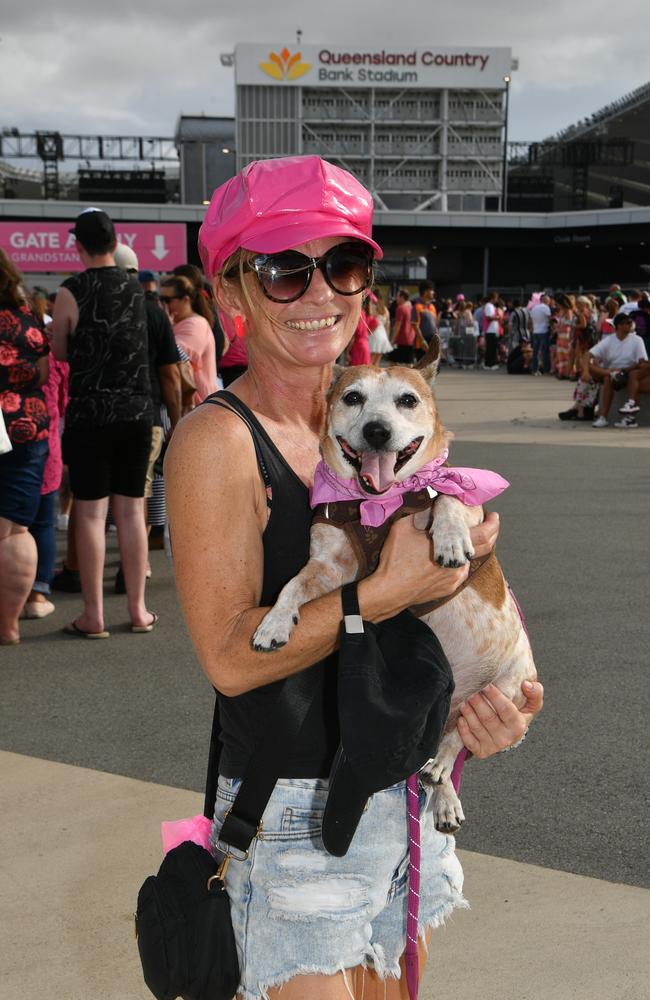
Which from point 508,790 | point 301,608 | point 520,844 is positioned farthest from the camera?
point 508,790

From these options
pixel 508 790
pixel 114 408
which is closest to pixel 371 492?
pixel 508 790

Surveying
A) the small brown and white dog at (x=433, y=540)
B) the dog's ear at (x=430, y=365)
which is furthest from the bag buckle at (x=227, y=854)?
the dog's ear at (x=430, y=365)

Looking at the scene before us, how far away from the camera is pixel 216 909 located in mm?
1731

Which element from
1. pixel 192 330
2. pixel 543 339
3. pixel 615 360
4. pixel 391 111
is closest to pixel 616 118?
pixel 391 111

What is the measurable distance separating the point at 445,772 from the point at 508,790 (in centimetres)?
202

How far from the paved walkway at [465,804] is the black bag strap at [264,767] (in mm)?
1605

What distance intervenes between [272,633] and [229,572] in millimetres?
144

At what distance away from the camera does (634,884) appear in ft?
11.6

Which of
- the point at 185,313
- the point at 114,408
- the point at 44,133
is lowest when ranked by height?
the point at 114,408

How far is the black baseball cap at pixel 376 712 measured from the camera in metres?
1.59

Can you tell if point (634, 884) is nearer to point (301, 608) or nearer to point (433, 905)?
point (433, 905)

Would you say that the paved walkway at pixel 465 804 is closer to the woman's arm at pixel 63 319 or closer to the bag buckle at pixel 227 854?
the bag buckle at pixel 227 854

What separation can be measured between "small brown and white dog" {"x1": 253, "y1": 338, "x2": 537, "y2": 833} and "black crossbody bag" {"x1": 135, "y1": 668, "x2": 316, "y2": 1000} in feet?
0.77

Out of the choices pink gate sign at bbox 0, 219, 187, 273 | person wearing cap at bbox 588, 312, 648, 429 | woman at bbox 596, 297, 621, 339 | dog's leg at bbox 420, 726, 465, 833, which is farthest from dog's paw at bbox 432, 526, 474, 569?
pink gate sign at bbox 0, 219, 187, 273
